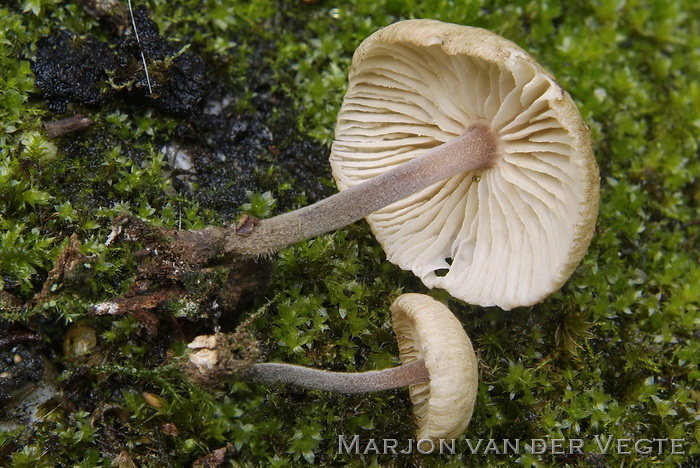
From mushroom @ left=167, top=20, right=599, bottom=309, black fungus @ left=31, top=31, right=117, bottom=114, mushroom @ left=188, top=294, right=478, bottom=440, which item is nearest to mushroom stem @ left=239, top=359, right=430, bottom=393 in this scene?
mushroom @ left=188, top=294, right=478, bottom=440

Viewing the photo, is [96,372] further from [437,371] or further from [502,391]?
[502,391]

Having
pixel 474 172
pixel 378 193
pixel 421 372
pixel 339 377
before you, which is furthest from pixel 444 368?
pixel 474 172

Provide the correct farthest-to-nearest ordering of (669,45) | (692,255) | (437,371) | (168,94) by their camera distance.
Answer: (669,45), (692,255), (168,94), (437,371)

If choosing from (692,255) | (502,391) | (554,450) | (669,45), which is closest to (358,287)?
(502,391)

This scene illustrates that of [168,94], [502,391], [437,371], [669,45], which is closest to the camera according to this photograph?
[437,371]

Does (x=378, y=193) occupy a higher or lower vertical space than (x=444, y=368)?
higher

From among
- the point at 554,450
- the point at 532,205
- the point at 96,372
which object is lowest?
the point at 554,450

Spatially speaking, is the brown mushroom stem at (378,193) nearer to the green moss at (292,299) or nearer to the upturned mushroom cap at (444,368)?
the green moss at (292,299)

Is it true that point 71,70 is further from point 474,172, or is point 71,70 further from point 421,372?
point 421,372
